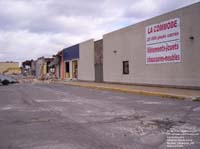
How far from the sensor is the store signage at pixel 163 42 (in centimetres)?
2005

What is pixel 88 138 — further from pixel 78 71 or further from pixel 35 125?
pixel 78 71

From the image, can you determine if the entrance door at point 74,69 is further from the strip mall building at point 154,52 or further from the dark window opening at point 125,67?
the dark window opening at point 125,67

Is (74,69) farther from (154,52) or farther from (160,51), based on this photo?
(160,51)

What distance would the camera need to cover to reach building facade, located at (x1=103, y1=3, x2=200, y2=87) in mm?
18641

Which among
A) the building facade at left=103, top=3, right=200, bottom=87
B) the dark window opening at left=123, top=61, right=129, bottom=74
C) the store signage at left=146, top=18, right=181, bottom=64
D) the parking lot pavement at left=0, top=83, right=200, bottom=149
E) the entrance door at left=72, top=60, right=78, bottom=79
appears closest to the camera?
the parking lot pavement at left=0, top=83, right=200, bottom=149

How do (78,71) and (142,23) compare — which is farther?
(78,71)

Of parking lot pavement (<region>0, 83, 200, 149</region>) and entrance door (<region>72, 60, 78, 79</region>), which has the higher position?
entrance door (<region>72, 60, 78, 79</region>)

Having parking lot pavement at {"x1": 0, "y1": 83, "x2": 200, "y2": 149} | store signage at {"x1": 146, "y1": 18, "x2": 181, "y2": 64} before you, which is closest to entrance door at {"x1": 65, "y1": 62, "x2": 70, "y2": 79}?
store signage at {"x1": 146, "y1": 18, "x2": 181, "y2": 64}

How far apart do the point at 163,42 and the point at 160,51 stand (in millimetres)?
728

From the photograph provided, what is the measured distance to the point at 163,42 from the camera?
70.3ft

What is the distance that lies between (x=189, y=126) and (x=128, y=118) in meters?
2.12

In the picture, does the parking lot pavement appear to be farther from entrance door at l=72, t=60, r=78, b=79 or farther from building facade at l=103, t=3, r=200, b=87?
entrance door at l=72, t=60, r=78, b=79

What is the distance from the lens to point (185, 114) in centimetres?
1009

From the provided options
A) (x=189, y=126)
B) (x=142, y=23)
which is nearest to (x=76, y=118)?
(x=189, y=126)
